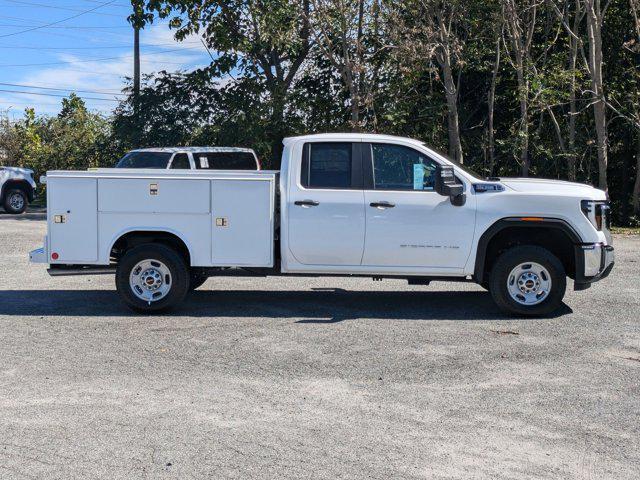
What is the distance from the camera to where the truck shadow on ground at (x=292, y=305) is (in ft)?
30.5

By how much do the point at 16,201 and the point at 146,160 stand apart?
30.3ft

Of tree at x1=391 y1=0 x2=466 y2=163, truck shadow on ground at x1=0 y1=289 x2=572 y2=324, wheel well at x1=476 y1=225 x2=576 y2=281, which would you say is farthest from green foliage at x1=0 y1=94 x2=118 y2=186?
wheel well at x1=476 y1=225 x2=576 y2=281

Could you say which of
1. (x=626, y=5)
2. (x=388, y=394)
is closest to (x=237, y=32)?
(x=626, y=5)

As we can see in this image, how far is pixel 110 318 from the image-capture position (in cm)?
906

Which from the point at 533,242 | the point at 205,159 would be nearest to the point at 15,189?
the point at 205,159

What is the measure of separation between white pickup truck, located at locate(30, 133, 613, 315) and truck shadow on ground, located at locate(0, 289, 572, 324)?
1.65ft

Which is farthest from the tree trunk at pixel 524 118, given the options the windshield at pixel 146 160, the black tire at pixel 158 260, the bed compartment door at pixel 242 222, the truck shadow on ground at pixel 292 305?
the black tire at pixel 158 260

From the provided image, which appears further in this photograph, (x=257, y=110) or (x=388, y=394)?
(x=257, y=110)

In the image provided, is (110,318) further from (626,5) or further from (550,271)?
(626,5)

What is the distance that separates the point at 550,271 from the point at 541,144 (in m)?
15.3

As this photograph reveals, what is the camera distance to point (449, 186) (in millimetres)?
8812

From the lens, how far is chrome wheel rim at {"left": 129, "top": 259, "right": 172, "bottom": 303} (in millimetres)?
9156

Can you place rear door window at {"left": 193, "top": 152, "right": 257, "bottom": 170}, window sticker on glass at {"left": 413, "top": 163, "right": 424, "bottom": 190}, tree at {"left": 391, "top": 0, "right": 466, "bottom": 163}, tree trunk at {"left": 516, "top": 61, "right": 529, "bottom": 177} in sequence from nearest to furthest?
window sticker on glass at {"left": 413, "top": 163, "right": 424, "bottom": 190} < rear door window at {"left": 193, "top": 152, "right": 257, "bottom": 170} < tree trunk at {"left": 516, "top": 61, "right": 529, "bottom": 177} < tree at {"left": 391, "top": 0, "right": 466, "bottom": 163}

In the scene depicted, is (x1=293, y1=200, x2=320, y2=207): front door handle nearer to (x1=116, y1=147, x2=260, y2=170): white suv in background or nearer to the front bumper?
the front bumper
